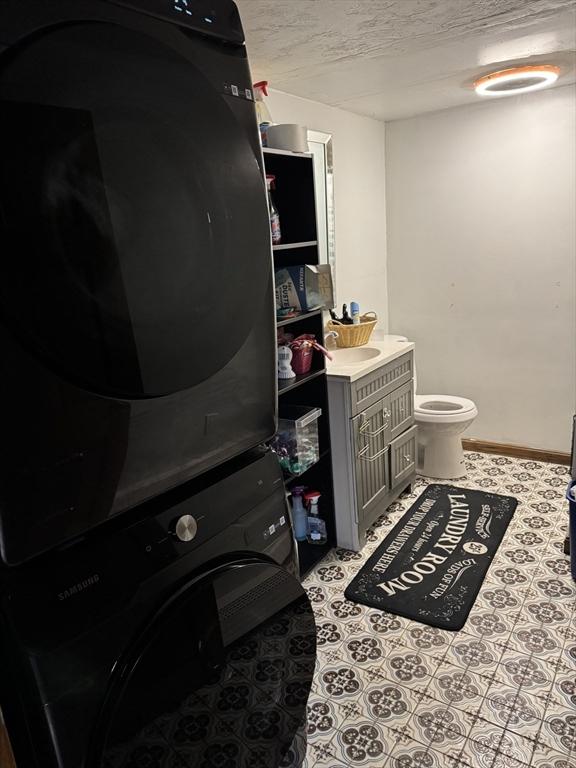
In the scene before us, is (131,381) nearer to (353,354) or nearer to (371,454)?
(371,454)

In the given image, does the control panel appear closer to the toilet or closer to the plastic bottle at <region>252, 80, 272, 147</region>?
the plastic bottle at <region>252, 80, 272, 147</region>

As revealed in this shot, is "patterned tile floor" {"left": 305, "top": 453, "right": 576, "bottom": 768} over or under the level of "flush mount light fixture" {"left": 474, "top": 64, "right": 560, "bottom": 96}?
under

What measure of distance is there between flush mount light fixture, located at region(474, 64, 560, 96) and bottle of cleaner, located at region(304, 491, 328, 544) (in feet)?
6.75

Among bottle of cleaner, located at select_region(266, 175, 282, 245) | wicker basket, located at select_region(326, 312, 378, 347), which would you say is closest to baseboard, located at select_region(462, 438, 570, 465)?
wicker basket, located at select_region(326, 312, 378, 347)

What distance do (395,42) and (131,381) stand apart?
1.81 meters

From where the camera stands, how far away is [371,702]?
70.1 inches

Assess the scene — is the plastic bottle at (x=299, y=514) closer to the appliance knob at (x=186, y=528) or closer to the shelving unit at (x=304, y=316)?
the shelving unit at (x=304, y=316)

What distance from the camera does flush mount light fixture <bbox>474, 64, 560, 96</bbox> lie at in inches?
99.0

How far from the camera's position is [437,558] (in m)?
2.54

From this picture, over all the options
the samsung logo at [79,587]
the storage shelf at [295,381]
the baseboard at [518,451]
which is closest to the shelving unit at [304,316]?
the storage shelf at [295,381]

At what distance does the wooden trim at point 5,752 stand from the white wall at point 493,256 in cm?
329

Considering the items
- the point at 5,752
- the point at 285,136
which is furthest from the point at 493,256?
the point at 5,752

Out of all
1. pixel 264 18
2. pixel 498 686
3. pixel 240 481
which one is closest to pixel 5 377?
pixel 240 481

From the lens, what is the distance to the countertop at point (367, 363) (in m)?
2.41
